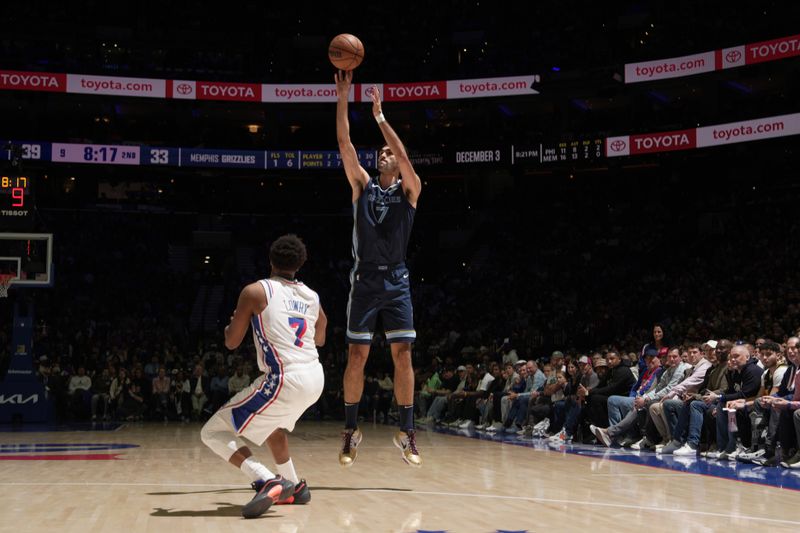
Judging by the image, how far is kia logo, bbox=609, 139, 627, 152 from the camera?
24234 mm

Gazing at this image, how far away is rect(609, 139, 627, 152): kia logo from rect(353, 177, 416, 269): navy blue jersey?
61.5ft

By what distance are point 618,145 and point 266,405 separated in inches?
812

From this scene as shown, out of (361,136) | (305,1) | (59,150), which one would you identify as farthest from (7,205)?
(305,1)

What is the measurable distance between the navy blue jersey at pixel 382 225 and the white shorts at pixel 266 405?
151 centimetres

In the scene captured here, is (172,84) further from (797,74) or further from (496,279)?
(797,74)

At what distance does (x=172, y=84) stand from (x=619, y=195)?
47.1 ft

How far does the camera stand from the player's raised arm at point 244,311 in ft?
16.8

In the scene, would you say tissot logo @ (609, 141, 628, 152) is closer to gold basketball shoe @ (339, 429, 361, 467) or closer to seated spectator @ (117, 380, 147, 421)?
seated spectator @ (117, 380, 147, 421)

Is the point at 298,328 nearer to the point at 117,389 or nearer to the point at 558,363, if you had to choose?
the point at 558,363

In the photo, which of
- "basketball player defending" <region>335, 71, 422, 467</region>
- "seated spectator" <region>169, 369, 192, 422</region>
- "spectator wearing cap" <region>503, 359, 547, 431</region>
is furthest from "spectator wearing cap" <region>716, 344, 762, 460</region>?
"seated spectator" <region>169, 369, 192, 422</region>

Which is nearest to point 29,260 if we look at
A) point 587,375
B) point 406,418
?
point 587,375

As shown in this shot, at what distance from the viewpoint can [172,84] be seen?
85.6ft

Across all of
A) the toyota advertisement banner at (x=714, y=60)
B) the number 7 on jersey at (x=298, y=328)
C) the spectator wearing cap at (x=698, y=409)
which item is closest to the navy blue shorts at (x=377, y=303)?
the number 7 on jersey at (x=298, y=328)

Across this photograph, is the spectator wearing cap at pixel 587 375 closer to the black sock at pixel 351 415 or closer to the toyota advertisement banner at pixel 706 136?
the black sock at pixel 351 415
